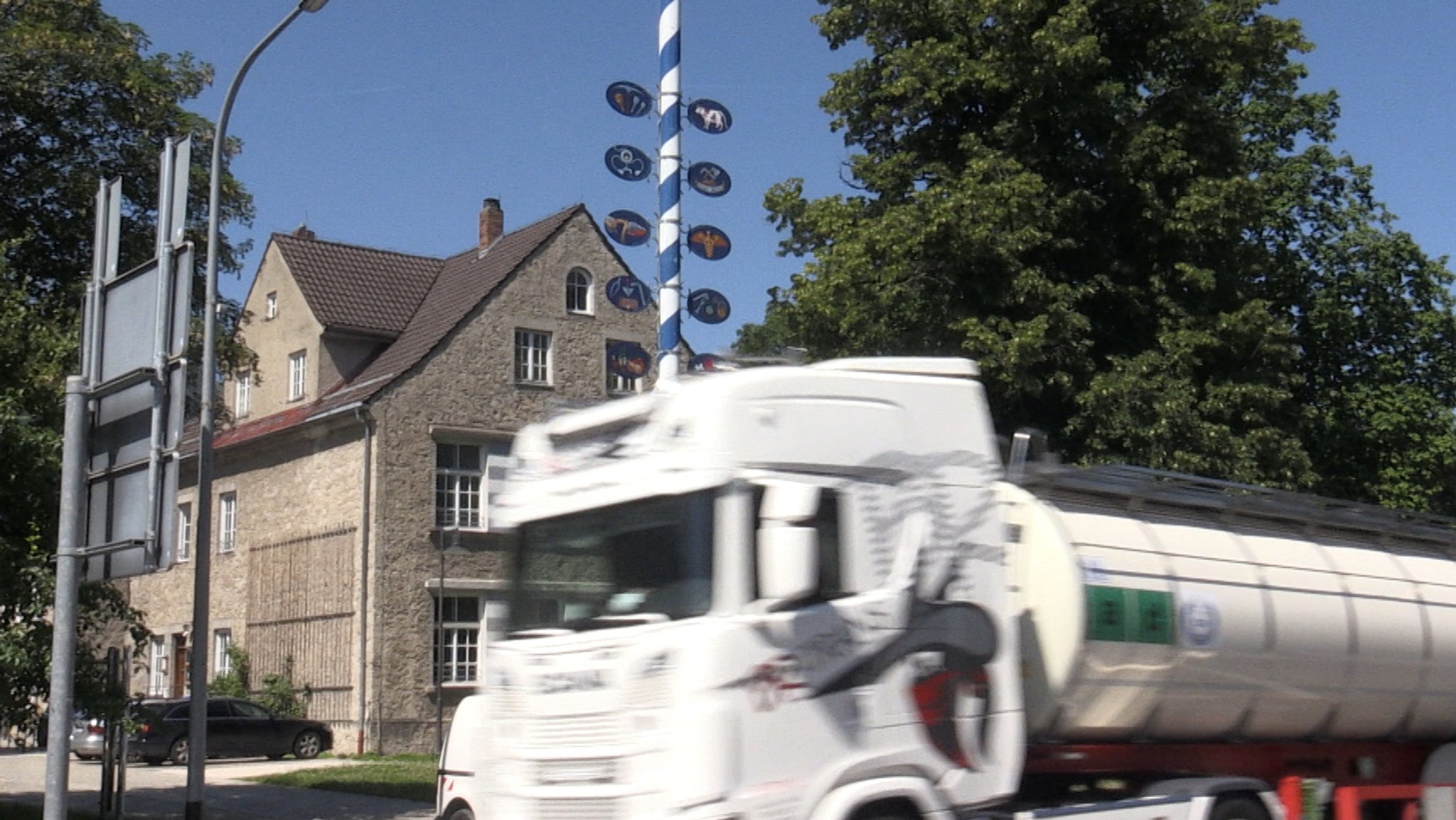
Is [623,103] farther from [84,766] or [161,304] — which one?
[84,766]

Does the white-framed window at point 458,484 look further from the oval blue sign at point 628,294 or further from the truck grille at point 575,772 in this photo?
the truck grille at point 575,772

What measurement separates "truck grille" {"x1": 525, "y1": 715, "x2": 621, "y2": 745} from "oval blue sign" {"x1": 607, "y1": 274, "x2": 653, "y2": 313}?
312 inches

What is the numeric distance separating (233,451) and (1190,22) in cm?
2495

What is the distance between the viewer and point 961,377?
1023 cm

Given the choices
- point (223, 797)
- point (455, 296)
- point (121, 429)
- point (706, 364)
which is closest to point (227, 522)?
point (455, 296)

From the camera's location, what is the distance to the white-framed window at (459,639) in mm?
34344

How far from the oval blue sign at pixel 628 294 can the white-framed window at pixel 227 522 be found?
24869 millimetres

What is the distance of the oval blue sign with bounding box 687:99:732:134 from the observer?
16.6m

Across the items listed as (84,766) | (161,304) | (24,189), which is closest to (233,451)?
(84,766)

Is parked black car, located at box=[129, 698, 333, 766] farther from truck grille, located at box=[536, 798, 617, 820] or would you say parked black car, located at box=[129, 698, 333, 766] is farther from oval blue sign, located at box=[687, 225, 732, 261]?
truck grille, located at box=[536, 798, 617, 820]

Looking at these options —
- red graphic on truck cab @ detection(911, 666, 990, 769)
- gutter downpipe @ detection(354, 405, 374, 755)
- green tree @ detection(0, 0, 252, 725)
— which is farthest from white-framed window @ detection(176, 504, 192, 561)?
red graphic on truck cab @ detection(911, 666, 990, 769)

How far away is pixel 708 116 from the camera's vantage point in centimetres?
1661

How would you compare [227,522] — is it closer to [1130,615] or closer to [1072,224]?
[1072,224]

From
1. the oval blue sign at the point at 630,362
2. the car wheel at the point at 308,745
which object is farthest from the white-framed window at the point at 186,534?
the oval blue sign at the point at 630,362
